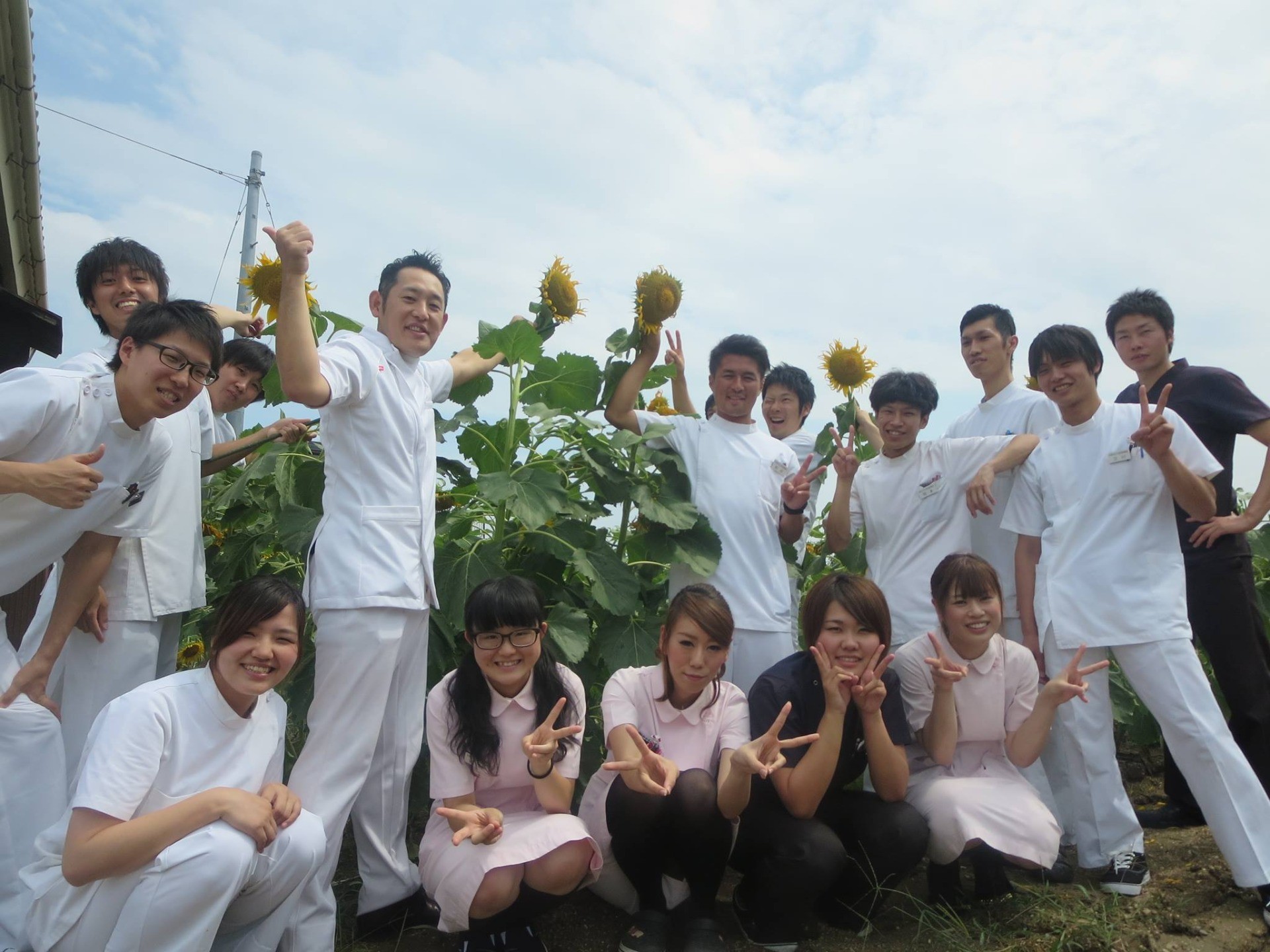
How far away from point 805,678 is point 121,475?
1800 millimetres

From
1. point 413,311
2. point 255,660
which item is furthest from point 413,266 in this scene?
point 255,660

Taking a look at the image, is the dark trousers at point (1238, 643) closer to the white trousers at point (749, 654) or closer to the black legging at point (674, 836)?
the white trousers at point (749, 654)

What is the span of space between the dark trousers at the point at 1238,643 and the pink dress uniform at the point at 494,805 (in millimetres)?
1893

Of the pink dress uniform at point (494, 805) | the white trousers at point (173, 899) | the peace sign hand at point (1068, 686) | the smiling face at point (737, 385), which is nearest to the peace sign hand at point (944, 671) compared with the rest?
the peace sign hand at point (1068, 686)

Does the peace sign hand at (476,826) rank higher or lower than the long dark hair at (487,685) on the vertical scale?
lower

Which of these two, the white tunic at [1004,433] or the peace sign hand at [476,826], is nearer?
the peace sign hand at [476,826]

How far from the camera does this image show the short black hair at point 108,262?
251 centimetres

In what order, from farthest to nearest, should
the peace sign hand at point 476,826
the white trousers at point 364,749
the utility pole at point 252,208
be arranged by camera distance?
the utility pole at point 252,208 < the white trousers at point 364,749 < the peace sign hand at point 476,826

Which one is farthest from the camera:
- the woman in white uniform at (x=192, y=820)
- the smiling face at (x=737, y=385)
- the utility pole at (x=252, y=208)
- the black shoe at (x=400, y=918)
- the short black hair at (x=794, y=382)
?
the utility pole at (x=252, y=208)

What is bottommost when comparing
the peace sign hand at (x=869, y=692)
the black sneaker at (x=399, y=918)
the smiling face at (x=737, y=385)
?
the black sneaker at (x=399, y=918)

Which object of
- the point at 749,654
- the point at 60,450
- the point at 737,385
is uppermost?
the point at 737,385

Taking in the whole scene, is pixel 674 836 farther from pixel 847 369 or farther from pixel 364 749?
pixel 847 369

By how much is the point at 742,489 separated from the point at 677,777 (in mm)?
1084

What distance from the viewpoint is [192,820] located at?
1.80 meters
